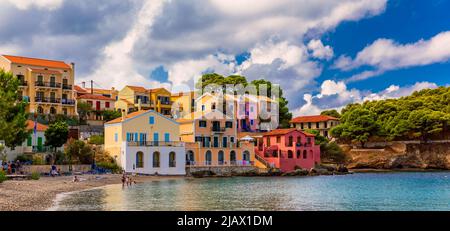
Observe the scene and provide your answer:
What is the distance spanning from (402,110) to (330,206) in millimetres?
55399

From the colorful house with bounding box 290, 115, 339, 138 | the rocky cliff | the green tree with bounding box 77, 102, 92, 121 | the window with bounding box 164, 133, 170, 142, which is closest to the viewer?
the window with bounding box 164, 133, 170, 142

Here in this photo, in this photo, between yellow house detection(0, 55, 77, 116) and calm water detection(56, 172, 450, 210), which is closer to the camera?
calm water detection(56, 172, 450, 210)

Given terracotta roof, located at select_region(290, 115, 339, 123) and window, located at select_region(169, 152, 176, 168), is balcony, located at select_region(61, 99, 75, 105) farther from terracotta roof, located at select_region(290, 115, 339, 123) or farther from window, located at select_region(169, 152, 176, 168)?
terracotta roof, located at select_region(290, 115, 339, 123)

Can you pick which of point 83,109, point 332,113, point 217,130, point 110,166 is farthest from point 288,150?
point 332,113

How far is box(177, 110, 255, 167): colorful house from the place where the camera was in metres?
58.8

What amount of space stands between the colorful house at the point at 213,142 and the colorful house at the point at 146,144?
324cm

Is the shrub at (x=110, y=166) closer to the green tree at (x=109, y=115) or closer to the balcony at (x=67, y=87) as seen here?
the green tree at (x=109, y=115)

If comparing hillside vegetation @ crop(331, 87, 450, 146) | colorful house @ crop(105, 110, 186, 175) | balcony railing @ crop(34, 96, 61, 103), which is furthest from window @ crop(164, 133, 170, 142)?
hillside vegetation @ crop(331, 87, 450, 146)

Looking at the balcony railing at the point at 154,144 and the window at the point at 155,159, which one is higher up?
the balcony railing at the point at 154,144

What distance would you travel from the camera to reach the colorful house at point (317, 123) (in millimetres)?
93062

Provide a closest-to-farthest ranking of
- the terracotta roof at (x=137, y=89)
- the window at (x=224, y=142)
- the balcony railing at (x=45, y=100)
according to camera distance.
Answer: the window at (x=224, y=142)
the balcony railing at (x=45, y=100)
the terracotta roof at (x=137, y=89)

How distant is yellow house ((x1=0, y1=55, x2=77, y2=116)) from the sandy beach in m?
25.1

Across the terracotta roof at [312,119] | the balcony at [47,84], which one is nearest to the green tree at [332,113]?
the terracotta roof at [312,119]
